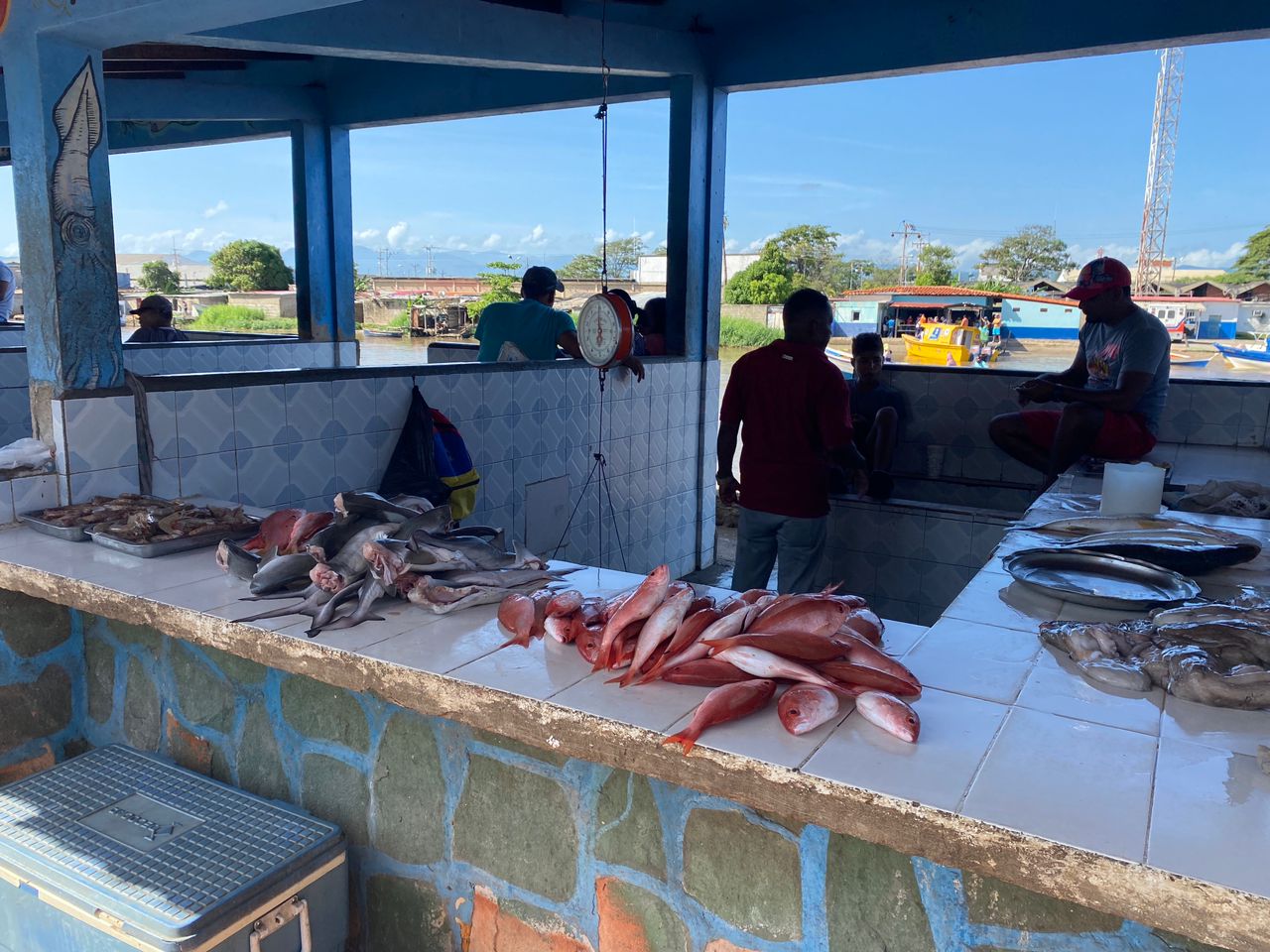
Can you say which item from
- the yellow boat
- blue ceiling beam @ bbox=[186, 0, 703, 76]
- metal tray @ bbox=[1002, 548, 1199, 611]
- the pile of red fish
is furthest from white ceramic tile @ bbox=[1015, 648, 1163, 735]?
the yellow boat

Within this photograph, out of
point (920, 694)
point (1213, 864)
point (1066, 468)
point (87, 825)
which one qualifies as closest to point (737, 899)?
point (920, 694)

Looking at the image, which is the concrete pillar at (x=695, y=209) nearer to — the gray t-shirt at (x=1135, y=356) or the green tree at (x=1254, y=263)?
the gray t-shirt at (x=1135, y=356)

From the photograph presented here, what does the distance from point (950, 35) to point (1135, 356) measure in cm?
255

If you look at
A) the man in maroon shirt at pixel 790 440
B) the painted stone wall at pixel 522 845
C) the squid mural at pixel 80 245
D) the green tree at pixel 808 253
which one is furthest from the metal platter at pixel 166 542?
the green tree at pixel 808 253

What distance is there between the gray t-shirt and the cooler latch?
4.67 m

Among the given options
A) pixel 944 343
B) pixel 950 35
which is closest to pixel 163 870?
pixel 950 35

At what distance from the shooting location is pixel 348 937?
8.53 ft

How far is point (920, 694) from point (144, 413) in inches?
122

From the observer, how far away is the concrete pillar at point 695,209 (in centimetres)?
691

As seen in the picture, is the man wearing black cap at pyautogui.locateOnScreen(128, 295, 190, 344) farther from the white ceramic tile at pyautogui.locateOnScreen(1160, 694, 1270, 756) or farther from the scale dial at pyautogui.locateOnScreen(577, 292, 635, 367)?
the white ceramic tile at pyautogui.locateOnScreen(1160, 694, 1270, 756)

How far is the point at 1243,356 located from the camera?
1570 centimetres

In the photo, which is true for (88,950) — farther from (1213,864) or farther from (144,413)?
(1213,864)

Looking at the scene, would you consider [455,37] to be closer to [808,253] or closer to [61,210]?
[61,210]

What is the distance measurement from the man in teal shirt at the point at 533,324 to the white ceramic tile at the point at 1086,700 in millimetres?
4628
